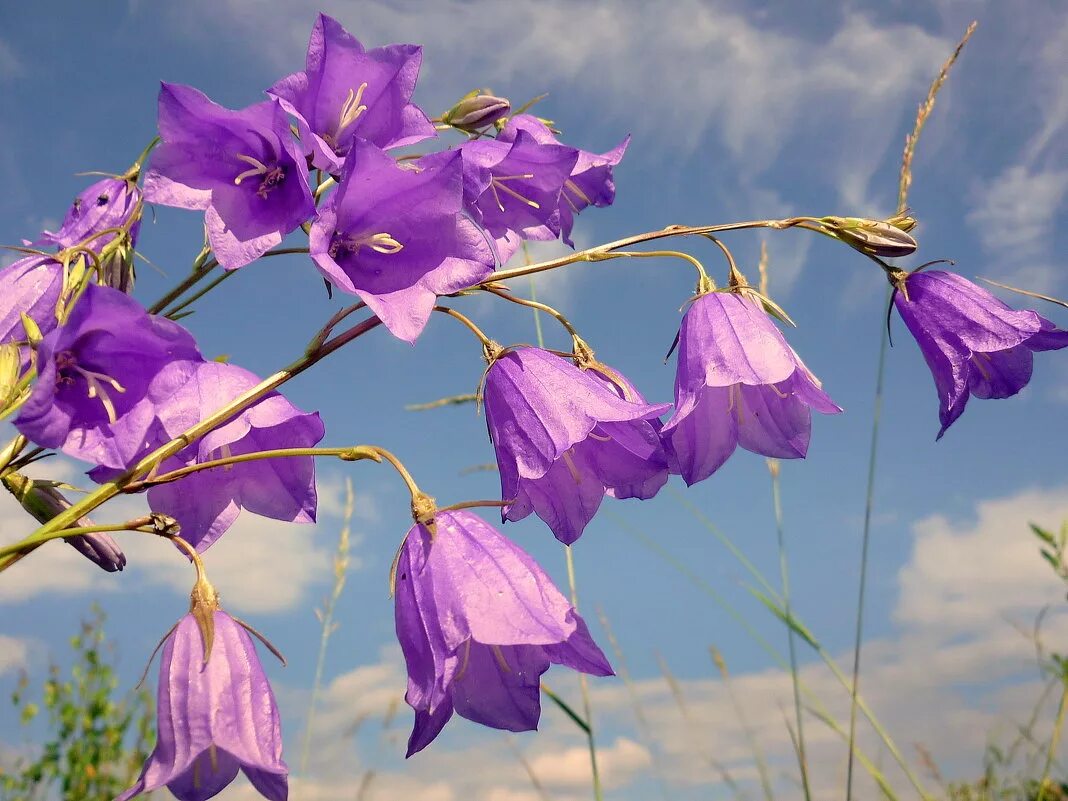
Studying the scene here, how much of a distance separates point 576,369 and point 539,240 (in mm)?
366

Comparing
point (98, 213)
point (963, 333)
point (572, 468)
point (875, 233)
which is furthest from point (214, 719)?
point (963, 333)

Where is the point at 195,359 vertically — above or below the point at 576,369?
below

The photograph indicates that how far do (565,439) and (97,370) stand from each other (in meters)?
0.76

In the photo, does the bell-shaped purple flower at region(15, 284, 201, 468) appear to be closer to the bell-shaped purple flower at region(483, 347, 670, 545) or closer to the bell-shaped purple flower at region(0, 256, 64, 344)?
the bell-shaped purple flower at region(0, 256, 64, 344)

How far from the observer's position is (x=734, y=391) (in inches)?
77.0

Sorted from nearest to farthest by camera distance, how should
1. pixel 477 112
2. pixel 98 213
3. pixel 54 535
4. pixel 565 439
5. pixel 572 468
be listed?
pixel 54 535, pixel 565 439, pixel 572 468, pixel 477 112, pixel 98 213

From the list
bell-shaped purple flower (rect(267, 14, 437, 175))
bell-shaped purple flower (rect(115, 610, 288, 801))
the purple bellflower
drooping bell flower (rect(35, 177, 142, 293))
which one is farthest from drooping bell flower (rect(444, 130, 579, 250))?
bell-shaped purple flower (rect(115, 610, 288, 801))

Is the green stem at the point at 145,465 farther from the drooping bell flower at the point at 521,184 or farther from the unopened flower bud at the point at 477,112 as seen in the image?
the unopened flower bud at the point at 477,112

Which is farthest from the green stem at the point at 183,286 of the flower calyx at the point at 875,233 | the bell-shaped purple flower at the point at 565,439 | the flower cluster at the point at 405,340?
the flower calyx at the point at 875,233

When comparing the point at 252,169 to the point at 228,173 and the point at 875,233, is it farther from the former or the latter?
the point at 875,233

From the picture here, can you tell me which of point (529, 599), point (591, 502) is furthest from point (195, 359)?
point (591, 502)

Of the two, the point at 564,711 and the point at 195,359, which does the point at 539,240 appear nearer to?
the point at 195,359

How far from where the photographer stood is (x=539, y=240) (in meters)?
2.01

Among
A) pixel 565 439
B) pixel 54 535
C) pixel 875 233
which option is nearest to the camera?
pixel 54 535
